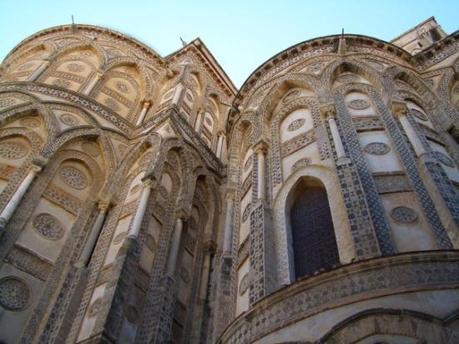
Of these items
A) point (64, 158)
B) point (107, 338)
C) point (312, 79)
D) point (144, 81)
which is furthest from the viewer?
point (144, 81)

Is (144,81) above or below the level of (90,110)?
above

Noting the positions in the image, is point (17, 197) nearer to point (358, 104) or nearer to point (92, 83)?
point (92, 83)

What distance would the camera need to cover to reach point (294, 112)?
11.3m

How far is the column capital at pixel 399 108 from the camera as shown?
970 cm

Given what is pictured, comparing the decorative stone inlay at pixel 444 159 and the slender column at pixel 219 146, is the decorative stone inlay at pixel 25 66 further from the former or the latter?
the decorative stone inlay at pixel 444 159

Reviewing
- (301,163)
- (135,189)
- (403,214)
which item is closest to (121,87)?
(135,189)

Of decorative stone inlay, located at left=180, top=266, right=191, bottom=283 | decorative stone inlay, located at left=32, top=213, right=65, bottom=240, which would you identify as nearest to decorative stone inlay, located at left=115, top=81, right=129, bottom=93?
decorative stone inlay, located at left=32, top=213, right=65, bottom=240

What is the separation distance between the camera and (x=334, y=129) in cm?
938

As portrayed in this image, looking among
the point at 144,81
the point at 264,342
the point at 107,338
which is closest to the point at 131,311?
the point at 107,338

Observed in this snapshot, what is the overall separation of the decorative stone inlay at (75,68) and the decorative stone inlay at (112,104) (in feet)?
5.14

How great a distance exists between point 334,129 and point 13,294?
690 cm

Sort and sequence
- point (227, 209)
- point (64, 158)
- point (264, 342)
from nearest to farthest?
point (264, 342), point (227, 209), point (64, 158)

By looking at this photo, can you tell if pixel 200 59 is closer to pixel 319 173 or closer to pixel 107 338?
pixel 319 173

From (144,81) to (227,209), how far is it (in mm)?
8488
